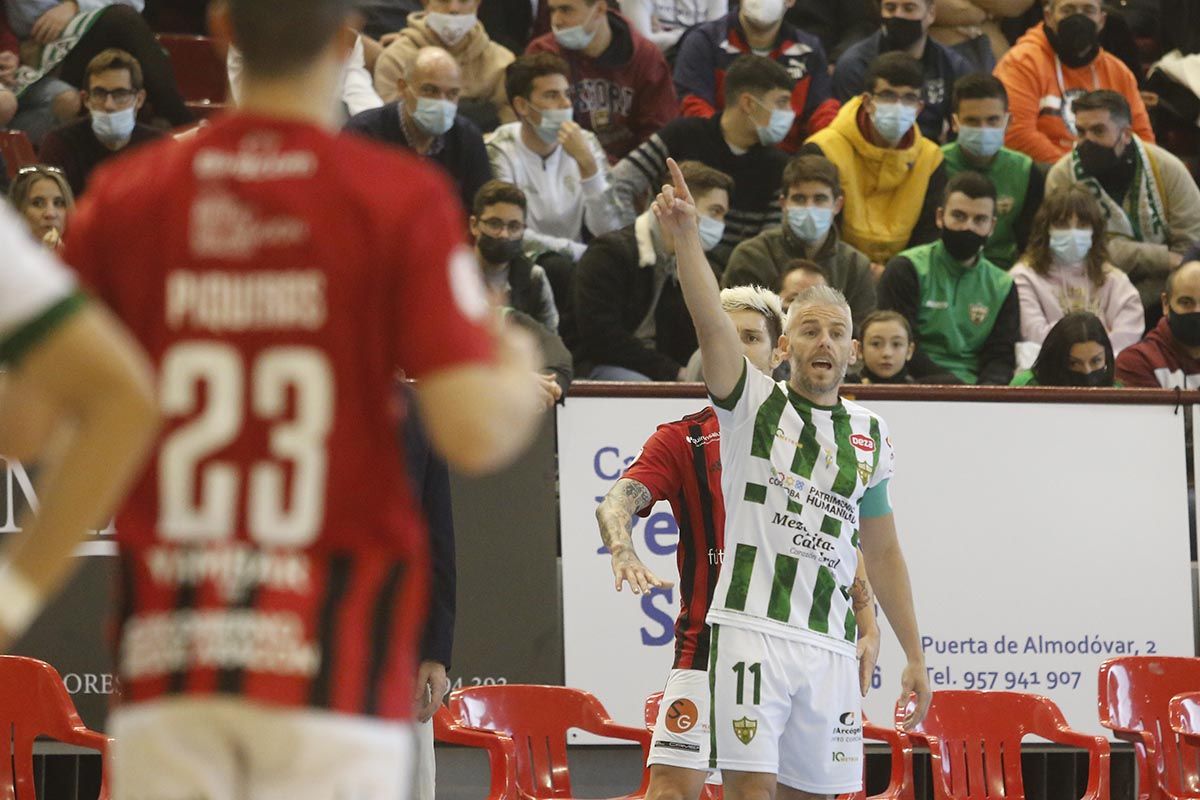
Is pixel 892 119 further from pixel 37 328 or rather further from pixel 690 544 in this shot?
pixel 37 328

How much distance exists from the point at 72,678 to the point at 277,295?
5.50 metres

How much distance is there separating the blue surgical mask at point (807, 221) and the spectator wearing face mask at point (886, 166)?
113cm

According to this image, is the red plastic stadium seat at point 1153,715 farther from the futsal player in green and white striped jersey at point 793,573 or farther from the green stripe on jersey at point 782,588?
the green stripe on jersey at point 782,588

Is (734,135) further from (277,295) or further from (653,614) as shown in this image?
(277,295)

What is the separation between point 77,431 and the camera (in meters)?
2.38

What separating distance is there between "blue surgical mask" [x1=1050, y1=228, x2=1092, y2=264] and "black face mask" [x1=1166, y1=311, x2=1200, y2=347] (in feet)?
2.73

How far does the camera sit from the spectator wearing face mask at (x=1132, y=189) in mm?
10922

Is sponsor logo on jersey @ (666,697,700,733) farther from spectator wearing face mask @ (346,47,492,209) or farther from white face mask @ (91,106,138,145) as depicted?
white face mask @ (91,106,138,145)

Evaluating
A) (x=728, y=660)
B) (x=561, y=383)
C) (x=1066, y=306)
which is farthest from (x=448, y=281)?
(x=1066, y=306)

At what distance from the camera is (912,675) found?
583 cm

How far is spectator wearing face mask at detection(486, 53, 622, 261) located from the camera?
34.4 ft

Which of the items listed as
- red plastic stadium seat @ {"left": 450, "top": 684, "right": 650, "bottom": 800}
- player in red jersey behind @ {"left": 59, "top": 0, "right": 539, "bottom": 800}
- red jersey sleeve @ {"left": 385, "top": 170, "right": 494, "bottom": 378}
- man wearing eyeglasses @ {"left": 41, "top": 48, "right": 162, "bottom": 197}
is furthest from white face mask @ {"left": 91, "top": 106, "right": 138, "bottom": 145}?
red jersey sleeve @ {"left": 385, "top": 170, "right": 494, "bottom": 378}

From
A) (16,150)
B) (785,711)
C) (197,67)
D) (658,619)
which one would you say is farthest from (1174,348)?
(197,67)

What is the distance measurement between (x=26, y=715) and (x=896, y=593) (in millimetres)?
3126
